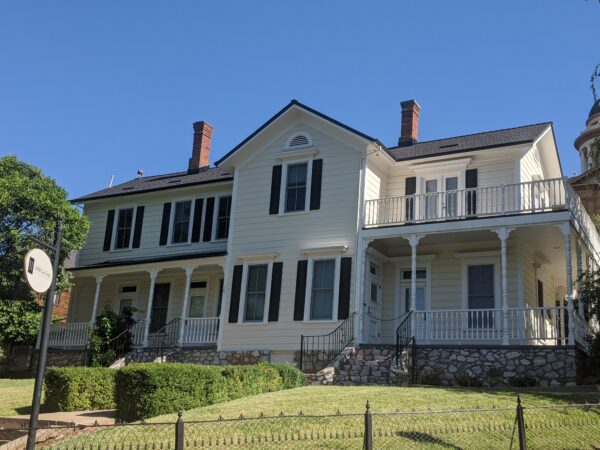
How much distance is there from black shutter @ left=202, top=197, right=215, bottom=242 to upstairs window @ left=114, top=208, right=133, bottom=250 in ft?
12.2

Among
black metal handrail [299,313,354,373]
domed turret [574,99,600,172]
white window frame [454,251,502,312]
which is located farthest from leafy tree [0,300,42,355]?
domed turret [574,99,600,172]

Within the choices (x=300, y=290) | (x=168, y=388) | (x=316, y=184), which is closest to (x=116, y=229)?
(x=316, y=184)

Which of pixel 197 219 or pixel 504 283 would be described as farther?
pixel 197 219

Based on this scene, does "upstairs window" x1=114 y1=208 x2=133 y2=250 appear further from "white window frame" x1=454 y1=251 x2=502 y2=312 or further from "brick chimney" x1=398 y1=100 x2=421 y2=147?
"white window frame" x1=454 y1=251 x2=502 y2=312

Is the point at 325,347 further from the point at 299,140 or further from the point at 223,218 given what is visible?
the point at 223,218

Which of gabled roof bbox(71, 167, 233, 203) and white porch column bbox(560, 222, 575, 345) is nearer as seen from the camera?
white porch column bbox(560, 222, 575, 345)

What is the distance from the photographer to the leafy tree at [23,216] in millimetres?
24250

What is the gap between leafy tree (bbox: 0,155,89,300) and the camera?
24250 millimetres

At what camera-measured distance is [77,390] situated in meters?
15.6

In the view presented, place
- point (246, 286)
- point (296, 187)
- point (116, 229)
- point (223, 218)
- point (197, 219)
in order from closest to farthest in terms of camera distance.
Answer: point (246, 286)
point (296, 187)
point (223, 218)
point (197, 219)
point (116, 229)

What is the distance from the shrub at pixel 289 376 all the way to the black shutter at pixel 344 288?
3.46 metres

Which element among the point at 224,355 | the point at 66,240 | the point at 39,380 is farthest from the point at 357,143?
the point at 39,380

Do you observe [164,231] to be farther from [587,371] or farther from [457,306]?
[587,371]

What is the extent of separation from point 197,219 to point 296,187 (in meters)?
5.21
